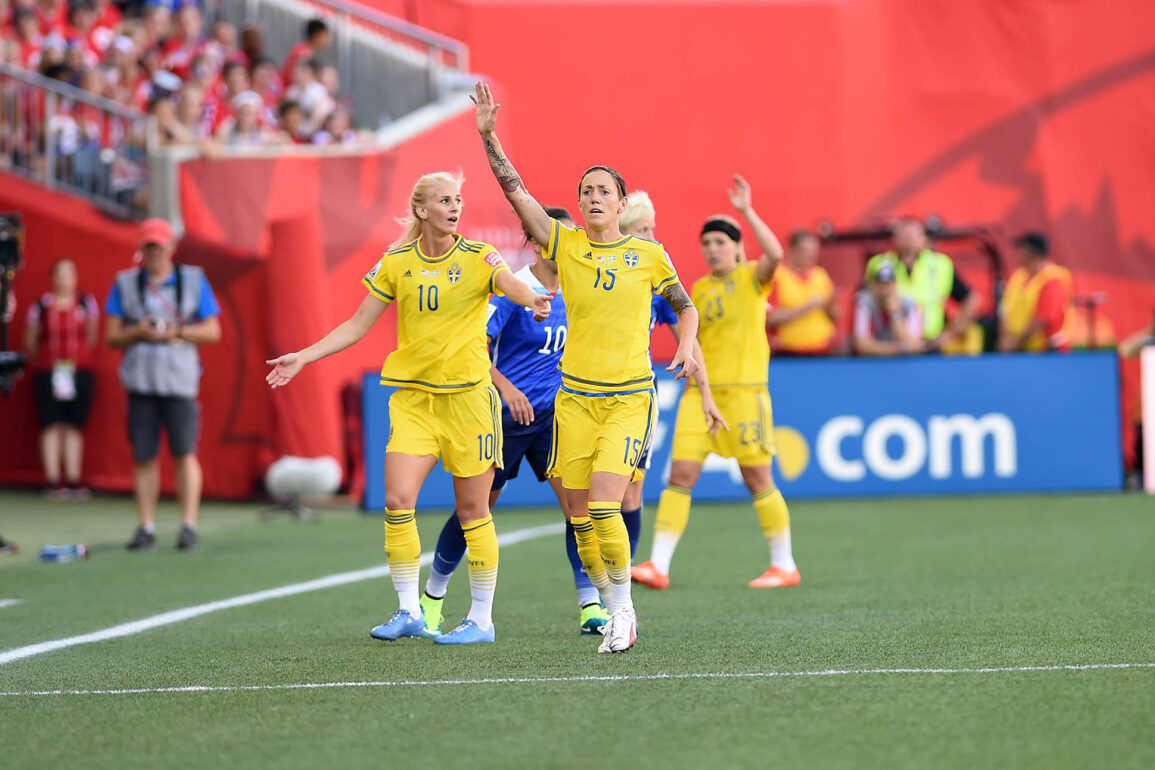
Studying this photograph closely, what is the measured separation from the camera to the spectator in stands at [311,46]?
1848 centimetres

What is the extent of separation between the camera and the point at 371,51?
62.1ft

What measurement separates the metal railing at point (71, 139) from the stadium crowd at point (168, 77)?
18 mm

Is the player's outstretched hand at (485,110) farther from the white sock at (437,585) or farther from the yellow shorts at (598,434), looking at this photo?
the white sock at (437,585)

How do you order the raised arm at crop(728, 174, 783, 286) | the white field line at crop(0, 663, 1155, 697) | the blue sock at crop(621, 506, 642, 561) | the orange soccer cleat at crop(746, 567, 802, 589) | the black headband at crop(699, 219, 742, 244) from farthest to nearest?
1. the black headband at crop(699, 219, 742, 244)
2. the orange soccer cleat at crop(746, 567, 802, 589)
3. the raised arm at crop(728, 174, 783, 286)
4. the blue sock at crop(621, 506, 642, 561)
5. the white field line at crop(0, 663, 1155, 697)

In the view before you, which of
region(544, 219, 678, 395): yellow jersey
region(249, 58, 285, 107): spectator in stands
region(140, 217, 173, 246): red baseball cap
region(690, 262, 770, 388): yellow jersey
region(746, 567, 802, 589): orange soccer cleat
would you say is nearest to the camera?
region(544, 219, 678, 395): yellow jersey

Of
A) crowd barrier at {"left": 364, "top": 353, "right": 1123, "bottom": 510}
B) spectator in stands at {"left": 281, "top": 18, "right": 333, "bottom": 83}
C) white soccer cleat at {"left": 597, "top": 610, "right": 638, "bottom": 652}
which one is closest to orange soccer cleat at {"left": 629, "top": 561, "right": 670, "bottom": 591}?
white soccer cleat at {"left": 597, "top": 610, "right": 638, "bottom": 652}

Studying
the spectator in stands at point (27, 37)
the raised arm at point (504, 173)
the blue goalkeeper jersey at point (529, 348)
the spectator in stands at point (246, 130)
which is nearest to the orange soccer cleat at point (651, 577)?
the blue goalkeeper jersey at point (529, 348)

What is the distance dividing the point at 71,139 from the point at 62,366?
8.27 feet

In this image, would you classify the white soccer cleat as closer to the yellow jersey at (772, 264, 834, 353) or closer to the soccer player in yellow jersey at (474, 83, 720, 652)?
the soccer player in yellow jersey at (474, 83, 720, 652)

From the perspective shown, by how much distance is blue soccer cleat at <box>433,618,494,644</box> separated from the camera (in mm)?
6715

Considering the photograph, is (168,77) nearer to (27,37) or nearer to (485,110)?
(27,37)

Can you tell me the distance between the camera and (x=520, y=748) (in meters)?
4.48

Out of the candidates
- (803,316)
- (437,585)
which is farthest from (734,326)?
(803,316)

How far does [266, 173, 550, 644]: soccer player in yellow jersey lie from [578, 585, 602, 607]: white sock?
1.66 ft
